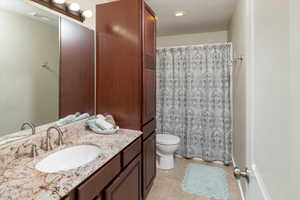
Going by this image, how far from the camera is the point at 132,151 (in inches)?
60.1

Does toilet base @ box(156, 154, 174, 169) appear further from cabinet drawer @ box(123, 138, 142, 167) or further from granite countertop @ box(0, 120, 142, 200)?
granite countertop @ box(0, 120, 142, 200)

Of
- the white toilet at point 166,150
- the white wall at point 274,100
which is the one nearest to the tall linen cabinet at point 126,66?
the white toilet at point 166,150

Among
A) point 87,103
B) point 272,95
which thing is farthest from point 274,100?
point 87,103

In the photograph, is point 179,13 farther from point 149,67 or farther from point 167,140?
point 167,140

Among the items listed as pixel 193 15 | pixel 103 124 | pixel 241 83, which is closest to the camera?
pixel 103 124

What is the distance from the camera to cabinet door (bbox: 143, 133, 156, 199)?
71.8 inches

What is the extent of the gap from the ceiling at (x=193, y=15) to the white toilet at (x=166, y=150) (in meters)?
1.93

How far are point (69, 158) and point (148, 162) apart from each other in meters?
0.92

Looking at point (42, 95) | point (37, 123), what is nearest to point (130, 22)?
point (42, 95)

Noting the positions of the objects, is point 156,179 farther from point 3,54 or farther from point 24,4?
point 24,4

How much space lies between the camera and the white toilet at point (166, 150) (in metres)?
2.46

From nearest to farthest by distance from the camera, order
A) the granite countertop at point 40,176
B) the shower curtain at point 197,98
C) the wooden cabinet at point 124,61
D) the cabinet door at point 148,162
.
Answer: the granite countertop at point 40,176, the wooden cabinet at point 124,61, the cabinet door at point 148,162, the shower curtain at point 197,98

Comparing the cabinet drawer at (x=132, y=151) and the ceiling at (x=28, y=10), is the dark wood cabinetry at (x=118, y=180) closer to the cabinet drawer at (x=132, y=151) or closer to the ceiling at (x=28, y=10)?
the cabinet drawer at (x=132, y=151)

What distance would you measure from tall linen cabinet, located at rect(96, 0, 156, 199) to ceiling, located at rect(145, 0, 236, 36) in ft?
1.85
